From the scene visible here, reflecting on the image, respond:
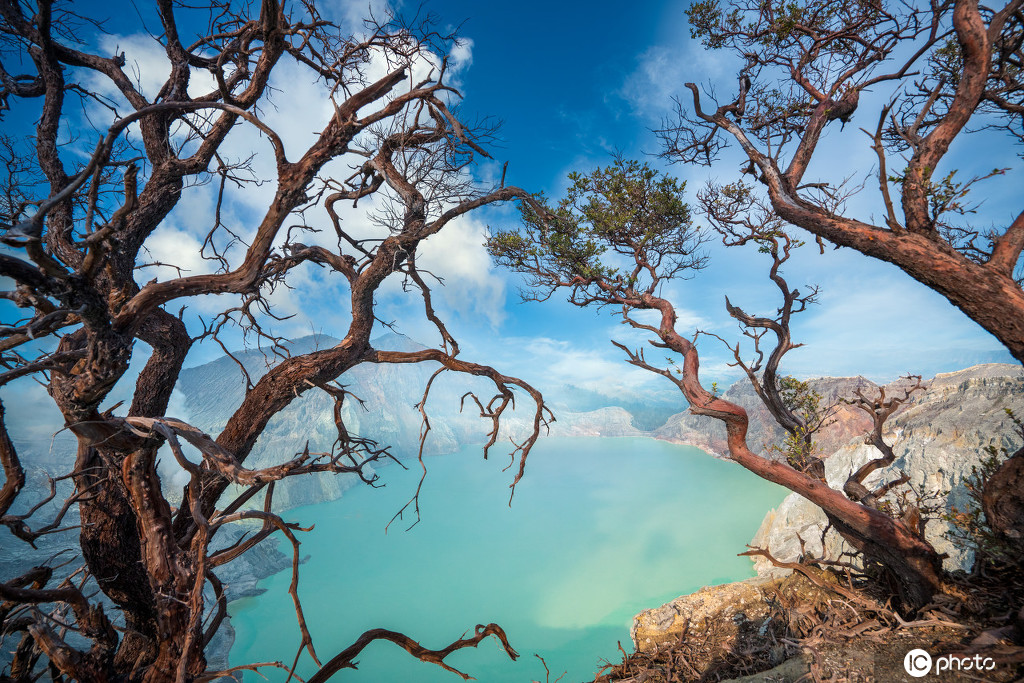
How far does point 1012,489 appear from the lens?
2.40 m

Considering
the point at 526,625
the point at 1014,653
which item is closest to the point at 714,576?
the point at 526,625

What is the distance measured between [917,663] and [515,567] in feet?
31.4

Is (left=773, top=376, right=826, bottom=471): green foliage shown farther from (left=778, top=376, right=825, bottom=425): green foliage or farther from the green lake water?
the green lake water

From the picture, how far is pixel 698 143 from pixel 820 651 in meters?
4.91

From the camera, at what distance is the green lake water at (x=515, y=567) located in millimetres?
7680

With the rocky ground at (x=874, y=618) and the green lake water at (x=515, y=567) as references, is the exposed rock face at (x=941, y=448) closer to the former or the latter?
the rocky ground at (x=874, y=618)

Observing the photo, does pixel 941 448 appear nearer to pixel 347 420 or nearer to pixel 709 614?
pixel 709 614

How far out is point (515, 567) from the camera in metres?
10.5

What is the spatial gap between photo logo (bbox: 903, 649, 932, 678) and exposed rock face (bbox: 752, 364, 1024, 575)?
2098 mm

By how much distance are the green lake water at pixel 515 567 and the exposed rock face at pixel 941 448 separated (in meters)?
2.08

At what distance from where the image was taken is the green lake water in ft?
25.2

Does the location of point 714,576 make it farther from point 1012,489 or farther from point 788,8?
point 788,8

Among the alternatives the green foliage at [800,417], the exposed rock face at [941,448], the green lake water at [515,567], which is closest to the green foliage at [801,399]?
the green foliage at [800,417]

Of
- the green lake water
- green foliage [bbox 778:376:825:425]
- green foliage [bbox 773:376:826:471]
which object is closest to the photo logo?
green foliage [bbox 773:376:826:471]
